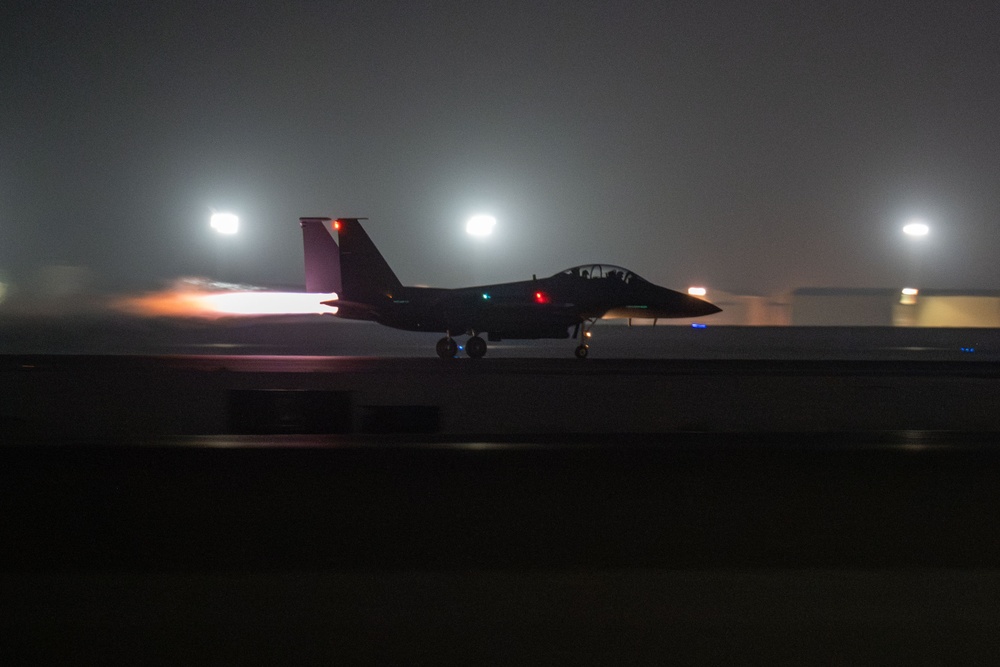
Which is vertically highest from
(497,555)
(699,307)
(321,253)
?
(321,253)

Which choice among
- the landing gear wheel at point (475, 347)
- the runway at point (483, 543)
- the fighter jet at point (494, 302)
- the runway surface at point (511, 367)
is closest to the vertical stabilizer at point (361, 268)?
the fighter jet at point (494, 302)

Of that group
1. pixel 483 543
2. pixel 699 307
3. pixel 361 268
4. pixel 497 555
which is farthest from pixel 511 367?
pixel 497 555

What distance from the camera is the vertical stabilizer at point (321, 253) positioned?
94.0 feet

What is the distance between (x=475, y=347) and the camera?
25.5 metres

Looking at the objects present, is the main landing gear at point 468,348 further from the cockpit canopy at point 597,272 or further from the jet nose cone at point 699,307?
the jet nose cone at point 699,307

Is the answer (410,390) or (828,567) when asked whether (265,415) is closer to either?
(410,390)

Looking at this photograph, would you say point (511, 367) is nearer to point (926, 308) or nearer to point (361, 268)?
point (361, 268)

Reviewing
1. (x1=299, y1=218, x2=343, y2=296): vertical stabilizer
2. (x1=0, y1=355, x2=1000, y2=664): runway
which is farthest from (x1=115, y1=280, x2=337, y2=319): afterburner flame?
(x1=0, y1=355, x2=1000, y2=664): runway

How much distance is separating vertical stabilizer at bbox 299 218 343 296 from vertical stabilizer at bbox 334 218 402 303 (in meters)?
2.22

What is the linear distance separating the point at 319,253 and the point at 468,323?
678 cm

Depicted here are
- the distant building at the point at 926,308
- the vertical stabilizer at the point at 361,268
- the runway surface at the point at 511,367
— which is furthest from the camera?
the distant building at the point at 926,308

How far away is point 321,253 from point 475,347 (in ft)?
23.7

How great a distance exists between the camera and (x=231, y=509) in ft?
19.6

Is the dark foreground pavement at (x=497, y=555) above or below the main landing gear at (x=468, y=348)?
above
